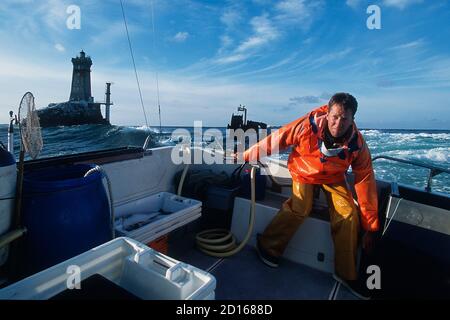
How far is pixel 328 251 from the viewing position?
240cm

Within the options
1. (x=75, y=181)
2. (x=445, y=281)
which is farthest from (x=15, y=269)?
(x=445, y=281)

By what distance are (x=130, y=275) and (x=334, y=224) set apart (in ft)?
5.40

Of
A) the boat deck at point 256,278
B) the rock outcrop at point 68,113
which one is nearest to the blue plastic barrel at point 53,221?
the boat deck at point 256,278

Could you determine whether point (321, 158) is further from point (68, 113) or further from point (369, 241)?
point (68, 113)

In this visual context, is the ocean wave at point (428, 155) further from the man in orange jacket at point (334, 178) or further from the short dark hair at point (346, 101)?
the short dark hair at point (346, 101)

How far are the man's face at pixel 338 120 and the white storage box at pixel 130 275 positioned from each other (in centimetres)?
155

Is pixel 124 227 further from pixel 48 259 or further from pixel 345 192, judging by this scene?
pixel 345 192

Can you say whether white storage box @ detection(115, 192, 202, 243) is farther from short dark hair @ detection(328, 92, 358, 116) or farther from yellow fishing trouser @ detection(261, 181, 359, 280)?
short dark hair @ detection(328, 92, 358, 116)

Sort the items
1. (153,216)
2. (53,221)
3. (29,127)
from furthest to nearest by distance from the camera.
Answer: (153,216), (29,127), (53,221)

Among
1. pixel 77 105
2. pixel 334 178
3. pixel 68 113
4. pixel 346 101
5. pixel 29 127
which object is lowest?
pixel 334 178

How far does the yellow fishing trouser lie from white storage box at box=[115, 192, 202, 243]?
711 millimetres

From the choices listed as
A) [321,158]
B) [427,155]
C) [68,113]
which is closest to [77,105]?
[68,113]

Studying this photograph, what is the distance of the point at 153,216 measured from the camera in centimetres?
242

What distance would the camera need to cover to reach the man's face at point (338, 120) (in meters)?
2.03
